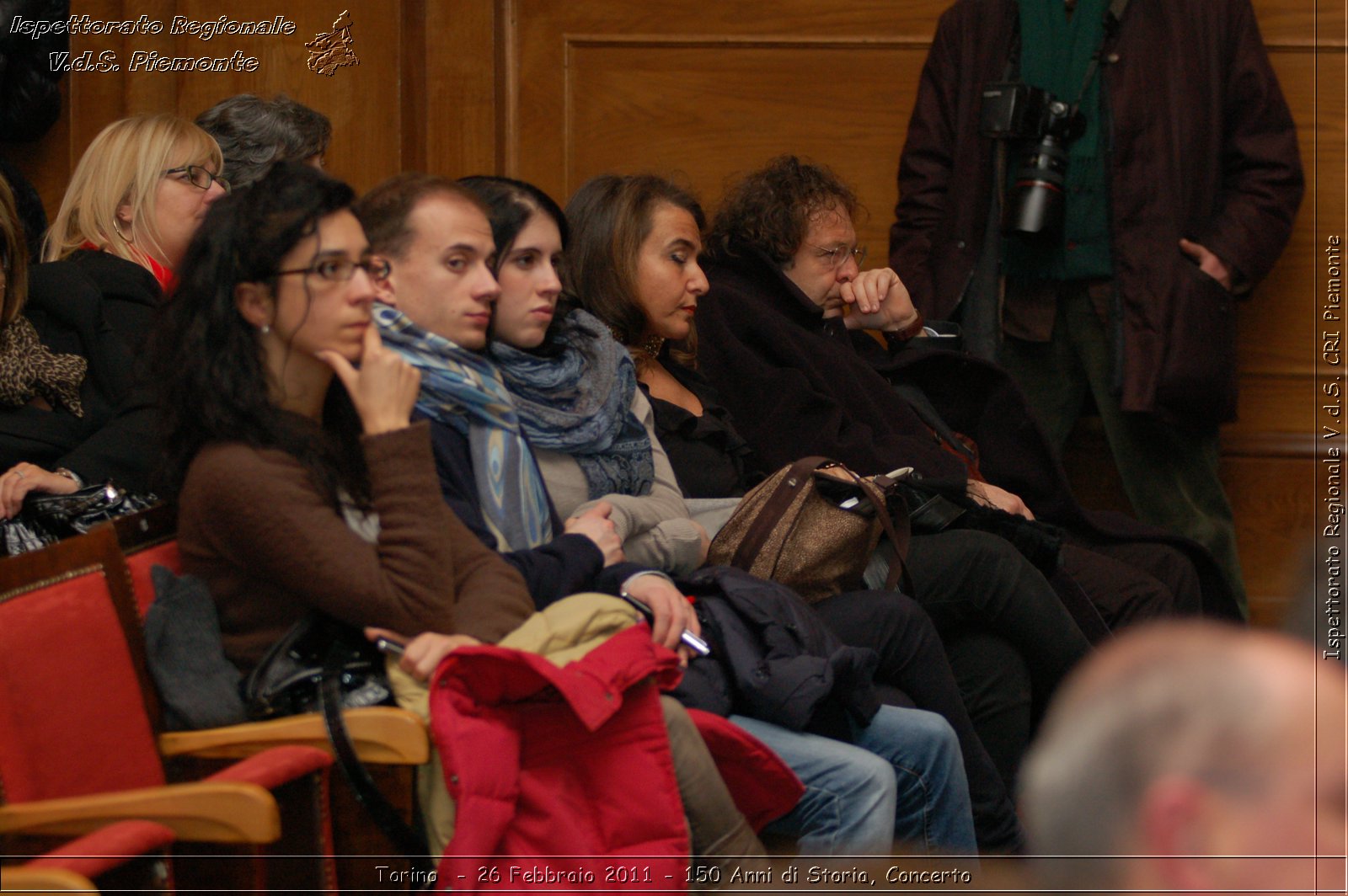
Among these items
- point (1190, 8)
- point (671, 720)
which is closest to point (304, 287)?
point (671, 720)

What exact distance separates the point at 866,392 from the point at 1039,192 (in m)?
0.79

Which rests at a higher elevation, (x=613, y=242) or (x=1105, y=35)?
(x=1105, y=35)

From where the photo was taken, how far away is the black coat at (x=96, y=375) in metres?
2.24


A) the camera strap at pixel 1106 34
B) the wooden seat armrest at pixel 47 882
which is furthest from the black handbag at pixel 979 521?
the wooden seat armrest at pixel 47 882

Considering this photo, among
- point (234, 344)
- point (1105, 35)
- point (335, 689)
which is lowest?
point (335, 689)

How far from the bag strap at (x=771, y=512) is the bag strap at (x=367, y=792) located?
886 mm

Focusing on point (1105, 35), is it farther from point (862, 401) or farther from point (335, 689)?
point (335, 689)

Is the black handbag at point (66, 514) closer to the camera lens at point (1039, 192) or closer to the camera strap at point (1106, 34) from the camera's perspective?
the camera lens at point (1039, 192)

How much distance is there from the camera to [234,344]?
1.77 m

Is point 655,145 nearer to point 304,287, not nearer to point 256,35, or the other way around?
point 256,35

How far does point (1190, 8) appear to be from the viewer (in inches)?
140

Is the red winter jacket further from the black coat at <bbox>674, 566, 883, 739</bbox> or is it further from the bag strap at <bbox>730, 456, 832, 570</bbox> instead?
the bag strap at <bbox>730, 456, 832, 570</bbox>

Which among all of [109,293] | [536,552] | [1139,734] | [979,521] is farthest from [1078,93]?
[1139,734]

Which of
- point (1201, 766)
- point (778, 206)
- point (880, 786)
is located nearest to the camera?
point (1201, 766)
